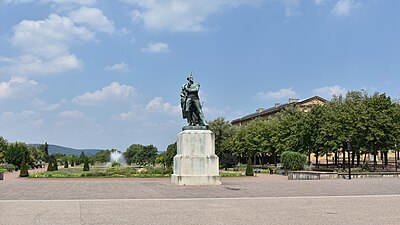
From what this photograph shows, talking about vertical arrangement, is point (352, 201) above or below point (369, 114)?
below

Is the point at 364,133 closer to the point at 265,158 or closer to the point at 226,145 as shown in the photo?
the point at 226,145

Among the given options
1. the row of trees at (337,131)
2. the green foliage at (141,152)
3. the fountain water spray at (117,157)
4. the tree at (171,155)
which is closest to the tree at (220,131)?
the tree at (171,155)

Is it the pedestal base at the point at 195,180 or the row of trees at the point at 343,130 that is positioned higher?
the row of trees at the point at 343,130

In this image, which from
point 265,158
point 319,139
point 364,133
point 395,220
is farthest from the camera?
point 265,158

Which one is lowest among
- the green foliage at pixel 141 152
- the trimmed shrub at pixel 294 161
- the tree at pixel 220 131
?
the trimmed shrub at pixel 294 161

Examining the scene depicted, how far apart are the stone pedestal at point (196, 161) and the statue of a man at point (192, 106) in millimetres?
882

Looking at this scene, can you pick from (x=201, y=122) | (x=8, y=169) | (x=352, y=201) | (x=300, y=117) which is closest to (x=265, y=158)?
(x=300, y=117)

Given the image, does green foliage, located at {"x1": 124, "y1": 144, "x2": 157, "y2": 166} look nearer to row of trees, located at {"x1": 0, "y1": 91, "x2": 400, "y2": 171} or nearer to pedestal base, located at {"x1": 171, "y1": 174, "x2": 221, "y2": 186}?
row of trees, located at {"x1": 0, "y1": 91, "x2": 400, "y2": 171}

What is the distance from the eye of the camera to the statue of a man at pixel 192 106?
27.9 meters

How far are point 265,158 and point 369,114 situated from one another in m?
48.5

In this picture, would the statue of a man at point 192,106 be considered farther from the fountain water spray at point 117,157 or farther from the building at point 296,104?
the fountain water spray at point 117,157

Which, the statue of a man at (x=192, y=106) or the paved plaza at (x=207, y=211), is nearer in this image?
the paved plaza at (x=207, y=211)

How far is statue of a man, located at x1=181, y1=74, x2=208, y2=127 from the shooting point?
91.5ft

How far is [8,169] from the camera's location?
6297cm
